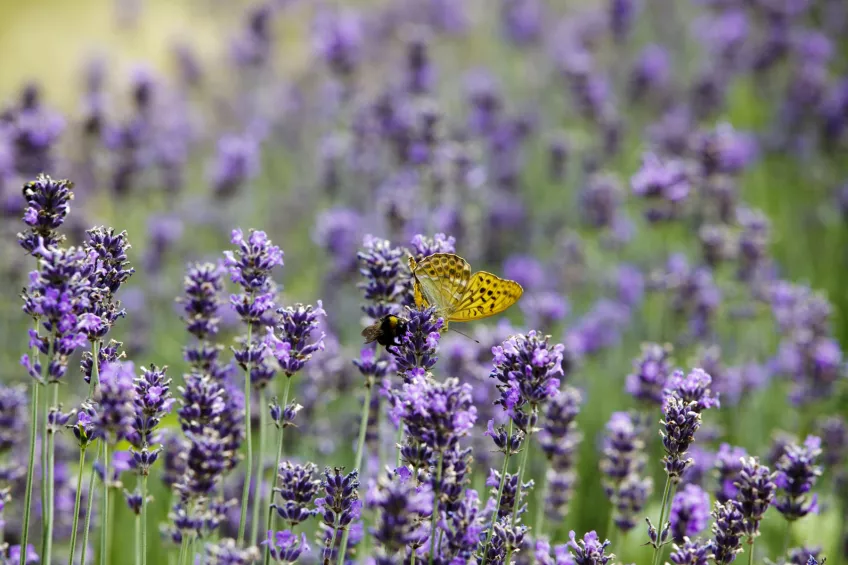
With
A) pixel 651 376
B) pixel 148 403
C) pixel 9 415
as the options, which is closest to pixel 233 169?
pixel 9 415

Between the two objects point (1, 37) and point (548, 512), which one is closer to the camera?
point (548, 512)

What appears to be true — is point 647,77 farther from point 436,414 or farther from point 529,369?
point 436,414

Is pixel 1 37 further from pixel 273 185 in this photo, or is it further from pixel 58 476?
pixel 58 476

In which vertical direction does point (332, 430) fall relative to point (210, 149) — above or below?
below

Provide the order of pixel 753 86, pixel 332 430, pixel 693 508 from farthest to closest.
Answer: pixel 753 86 → pixel 332 430 → pixel 693 508

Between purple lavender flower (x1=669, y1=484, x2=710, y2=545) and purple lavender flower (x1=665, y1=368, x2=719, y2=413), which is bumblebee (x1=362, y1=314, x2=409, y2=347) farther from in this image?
purple lavender flower (x1=669, y1=484, x2=710, y2=545)

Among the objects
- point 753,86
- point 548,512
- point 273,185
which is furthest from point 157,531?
point 753,86
